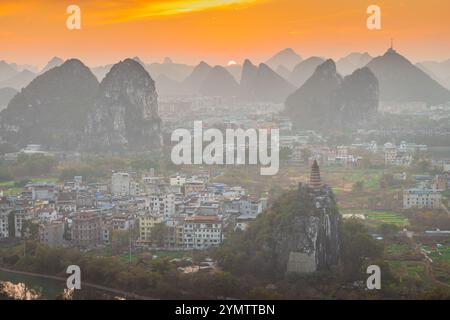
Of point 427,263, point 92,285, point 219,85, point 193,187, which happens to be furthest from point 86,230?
point 219,85

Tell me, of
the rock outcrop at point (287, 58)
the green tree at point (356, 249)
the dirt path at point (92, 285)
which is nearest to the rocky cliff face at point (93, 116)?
the dirt path at point (92, 285)

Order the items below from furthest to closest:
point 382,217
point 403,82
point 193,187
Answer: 1. point 403,82
2. point 193,187
3. point 382,217

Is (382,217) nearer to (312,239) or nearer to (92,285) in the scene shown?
(312,239)

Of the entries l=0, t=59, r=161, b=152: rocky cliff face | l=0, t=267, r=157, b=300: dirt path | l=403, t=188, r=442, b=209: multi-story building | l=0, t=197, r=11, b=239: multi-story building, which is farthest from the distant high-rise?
l=0, t=59, r=161, b=152: rocky cliff face

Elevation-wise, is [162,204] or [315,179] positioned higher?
[315,179]

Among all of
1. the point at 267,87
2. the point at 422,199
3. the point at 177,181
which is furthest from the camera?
the point at 267,87

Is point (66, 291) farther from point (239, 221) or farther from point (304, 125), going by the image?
point (304, 125)
